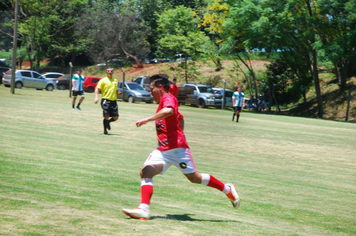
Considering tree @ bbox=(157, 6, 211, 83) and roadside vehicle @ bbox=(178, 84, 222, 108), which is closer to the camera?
roadside vehicle @ bbox=(178, 84, 222, 108)

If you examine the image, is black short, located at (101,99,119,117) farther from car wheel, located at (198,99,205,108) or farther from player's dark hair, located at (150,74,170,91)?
car wheel, located at (198,99,205,108)

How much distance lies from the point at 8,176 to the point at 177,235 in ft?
12.4

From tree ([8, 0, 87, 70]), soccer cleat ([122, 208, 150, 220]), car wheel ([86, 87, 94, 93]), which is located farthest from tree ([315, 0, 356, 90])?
tree ([8, 0, 87, 70])

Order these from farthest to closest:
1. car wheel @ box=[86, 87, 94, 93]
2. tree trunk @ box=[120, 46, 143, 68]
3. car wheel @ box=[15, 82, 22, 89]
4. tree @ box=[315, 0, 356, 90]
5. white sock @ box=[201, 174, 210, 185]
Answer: tree trunk @ box=[120, 46, 143, 68] < car wheel @ box=[86, 87, 94, 93] < car wheel @ box=[15, 82, 22, 89] < tree @ box=[315, 0, 356, 90] < white sock @ box=[201, 174, 210, 185]

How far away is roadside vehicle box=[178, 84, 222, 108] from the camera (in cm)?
4291

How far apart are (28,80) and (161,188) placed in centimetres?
4184

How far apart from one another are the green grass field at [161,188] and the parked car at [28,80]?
31743mm

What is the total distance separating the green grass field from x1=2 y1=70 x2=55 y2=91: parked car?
1250 inches

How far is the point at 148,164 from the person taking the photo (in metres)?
6.28

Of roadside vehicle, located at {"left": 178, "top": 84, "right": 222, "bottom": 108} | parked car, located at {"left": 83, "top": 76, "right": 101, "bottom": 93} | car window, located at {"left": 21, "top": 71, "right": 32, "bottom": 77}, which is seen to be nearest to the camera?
roadside vehicle, located at {"left": 178, "top": 84, "right": 222, "bottom": 108}

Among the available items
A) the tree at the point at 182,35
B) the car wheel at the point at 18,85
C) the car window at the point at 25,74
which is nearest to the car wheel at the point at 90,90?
the car window at the point at 25,74

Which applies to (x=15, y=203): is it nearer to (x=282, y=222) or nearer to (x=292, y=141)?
(x=282, y=222)

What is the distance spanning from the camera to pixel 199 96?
142 feet

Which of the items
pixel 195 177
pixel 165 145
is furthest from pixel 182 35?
pixel 165 145
